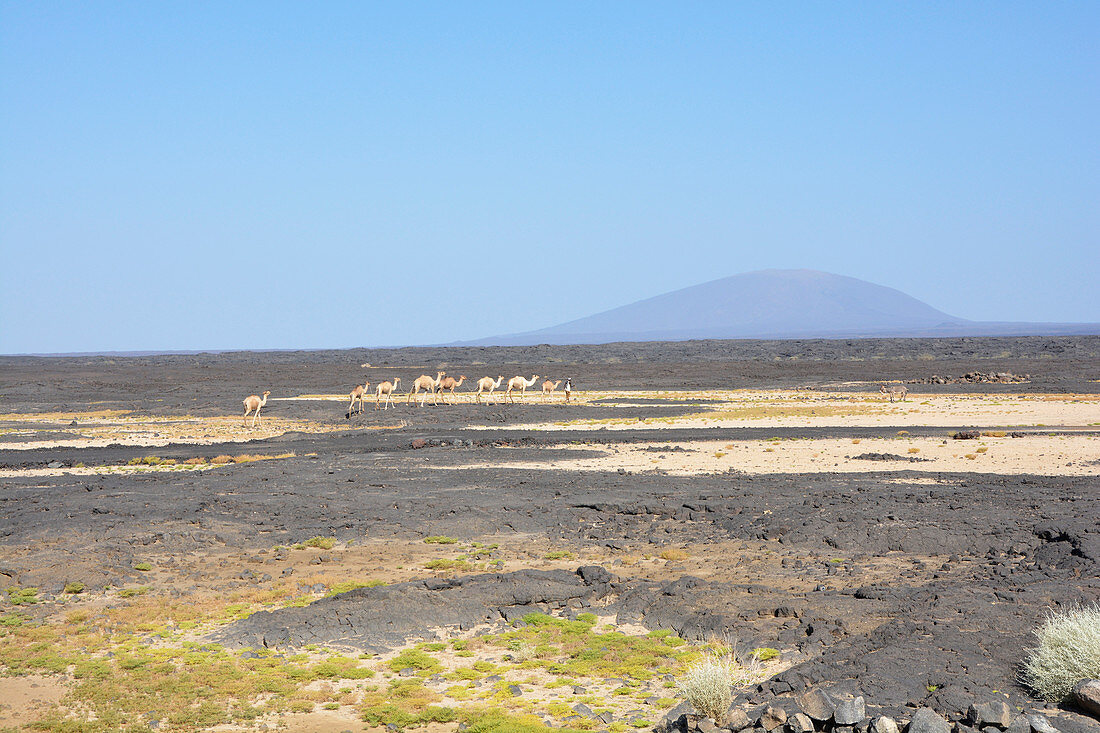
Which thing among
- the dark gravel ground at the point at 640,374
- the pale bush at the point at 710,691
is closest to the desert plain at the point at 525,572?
the pale bush at the point at 710,691

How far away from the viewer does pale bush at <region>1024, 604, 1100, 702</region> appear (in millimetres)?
8711

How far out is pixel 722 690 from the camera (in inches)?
346

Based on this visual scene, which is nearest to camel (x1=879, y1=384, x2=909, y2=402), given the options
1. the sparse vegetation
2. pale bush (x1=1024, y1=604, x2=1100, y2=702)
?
pale bush (x1=1024, y1=604, x2=1100, y2=702)

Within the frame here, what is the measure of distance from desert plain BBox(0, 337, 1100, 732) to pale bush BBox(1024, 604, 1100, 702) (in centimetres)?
20

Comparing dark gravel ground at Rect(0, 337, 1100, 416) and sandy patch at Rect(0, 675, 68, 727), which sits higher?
dark gravel ground at Rect(0, 337, 1100, 416)

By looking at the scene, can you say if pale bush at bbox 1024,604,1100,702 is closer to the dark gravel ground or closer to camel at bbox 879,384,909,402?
camel at bbox 879,384,909,402

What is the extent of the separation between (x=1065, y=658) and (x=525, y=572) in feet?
23.9

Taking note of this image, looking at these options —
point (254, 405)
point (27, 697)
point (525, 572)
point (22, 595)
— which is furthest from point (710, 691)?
point (254, 405)

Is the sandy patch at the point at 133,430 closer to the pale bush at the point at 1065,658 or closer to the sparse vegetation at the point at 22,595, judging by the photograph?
the sparse vegetation at the point at 22,595

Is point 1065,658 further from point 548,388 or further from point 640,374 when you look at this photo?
point 640,374

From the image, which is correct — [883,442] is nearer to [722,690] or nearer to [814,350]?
[722,690]

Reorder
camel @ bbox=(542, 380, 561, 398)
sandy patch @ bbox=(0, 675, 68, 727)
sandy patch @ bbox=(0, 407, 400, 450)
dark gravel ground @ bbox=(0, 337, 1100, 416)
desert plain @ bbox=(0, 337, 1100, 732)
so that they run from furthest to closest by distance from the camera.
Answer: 1. dark gravel ground @ bbox=(0, 337, 1100, 416)
2. camel @ bbox=(542, 380, 561, 398)
3. sandy patch @ bbox=(0, 407, 400, 450)
4. desert plain @ bbox=(0, 337, 1100, 732)
5. sandy patch @ bbox=(0, 675, 68, 727)

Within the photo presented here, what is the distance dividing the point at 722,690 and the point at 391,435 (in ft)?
89.0

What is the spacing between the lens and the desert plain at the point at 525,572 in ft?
32.8
